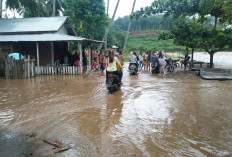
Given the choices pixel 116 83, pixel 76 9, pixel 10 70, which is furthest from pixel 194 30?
pixel 76 9

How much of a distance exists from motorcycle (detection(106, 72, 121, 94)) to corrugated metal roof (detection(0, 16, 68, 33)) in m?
9.21

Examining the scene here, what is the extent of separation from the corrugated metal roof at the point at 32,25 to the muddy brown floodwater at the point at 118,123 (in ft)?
30.4

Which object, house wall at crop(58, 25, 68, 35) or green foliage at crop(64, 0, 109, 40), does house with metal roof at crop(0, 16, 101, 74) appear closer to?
house wall at crop(58, 25, 68, 35)

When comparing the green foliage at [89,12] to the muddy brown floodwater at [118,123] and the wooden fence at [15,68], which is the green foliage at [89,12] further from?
the muddy brown floodwater at [118,123]

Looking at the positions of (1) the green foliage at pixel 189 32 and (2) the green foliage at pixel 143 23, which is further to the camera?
(2) the green foliage at pixel 143 23

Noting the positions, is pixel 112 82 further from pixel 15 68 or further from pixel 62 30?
pixel 62 30

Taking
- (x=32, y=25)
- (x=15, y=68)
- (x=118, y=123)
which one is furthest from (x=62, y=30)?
(x=118, y=123)

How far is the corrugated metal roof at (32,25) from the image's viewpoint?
619 inches

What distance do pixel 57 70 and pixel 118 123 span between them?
10.1m

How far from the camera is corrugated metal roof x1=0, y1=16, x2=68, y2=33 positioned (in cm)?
1572

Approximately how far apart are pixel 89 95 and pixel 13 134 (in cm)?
362

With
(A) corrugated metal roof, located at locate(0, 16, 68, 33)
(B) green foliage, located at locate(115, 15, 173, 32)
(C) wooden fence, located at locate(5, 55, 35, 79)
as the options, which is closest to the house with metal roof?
(A) corrugated metal roof, located at locate(0, 16, 68, 33)

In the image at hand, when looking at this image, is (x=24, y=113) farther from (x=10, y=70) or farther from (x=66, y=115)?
(x=10, y=70)

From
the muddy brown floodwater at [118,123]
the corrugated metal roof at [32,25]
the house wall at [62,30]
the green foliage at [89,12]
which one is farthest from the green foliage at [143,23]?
the muddy brown floodwater at [118,123]
